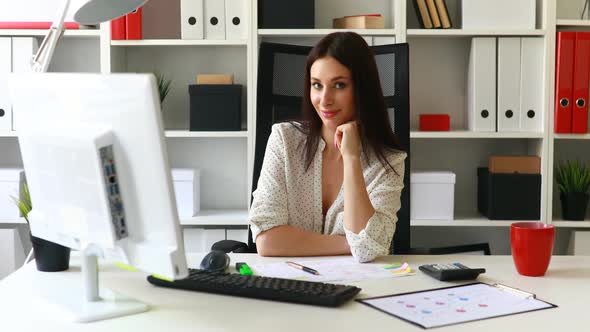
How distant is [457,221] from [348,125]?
140 cm

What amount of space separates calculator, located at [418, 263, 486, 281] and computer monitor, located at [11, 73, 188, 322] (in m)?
0.61

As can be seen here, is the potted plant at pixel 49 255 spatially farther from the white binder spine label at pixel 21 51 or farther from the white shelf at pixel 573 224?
the white shelf at pixel 573 224

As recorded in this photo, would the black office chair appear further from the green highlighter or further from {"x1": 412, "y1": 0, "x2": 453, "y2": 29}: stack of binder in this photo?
{"x1": 412, "y1": 0, "x2": 453, "y2": 29}: stack of binder

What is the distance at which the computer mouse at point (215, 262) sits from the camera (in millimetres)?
1686

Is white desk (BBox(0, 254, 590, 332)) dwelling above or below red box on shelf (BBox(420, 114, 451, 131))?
below

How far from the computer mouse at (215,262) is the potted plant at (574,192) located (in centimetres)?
206

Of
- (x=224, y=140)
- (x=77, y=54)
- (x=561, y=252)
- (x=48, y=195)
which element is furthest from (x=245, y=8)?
(x=48, y=195)

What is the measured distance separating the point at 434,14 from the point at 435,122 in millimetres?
451

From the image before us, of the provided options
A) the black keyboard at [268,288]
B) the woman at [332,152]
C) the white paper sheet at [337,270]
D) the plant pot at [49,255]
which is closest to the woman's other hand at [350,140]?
the woman at [332,152]

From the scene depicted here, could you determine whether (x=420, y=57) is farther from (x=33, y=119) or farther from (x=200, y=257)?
(x=33, y=119)

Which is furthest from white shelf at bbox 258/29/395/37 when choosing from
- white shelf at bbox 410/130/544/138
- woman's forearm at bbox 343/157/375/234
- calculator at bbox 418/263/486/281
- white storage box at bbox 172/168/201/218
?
calculator at bbox 418/263/486/281

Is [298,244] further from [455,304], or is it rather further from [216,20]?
[216,20]

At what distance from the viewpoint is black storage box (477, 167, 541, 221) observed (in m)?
3.26

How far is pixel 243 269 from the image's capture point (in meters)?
1.68
